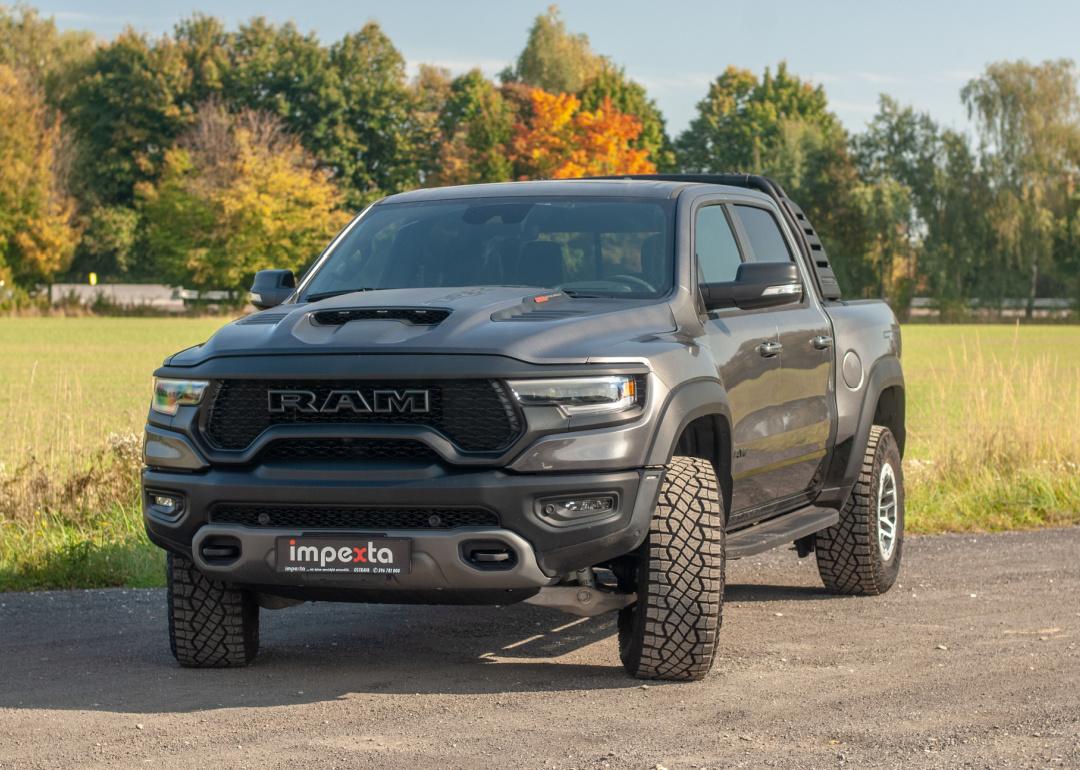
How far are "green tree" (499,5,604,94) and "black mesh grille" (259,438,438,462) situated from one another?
100434mm

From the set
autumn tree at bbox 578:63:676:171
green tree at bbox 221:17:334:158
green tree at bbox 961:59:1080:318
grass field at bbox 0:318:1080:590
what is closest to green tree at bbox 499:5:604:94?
autumn tree at bbox 578:63:676:171

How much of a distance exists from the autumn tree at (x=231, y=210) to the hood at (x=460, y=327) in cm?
7520

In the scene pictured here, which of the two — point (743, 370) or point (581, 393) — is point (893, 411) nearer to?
point (743, 370)

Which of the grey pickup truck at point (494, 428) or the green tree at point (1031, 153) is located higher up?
the green tree at point (1031, 153)

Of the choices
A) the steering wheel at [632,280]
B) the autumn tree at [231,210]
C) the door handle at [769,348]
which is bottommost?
the door handle at [769,348]

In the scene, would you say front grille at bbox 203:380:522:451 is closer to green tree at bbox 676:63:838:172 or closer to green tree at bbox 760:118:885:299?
green tree at bbox 760:118:885:299

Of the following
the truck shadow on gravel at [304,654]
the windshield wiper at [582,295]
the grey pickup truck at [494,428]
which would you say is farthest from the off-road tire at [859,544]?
the windshield wiper at [582,295]

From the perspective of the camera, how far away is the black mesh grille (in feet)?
19.0

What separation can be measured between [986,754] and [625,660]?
1.62 metres

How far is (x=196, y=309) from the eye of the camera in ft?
276

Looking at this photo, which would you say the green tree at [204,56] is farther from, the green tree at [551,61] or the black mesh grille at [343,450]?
the black mesh grille at [343,450]

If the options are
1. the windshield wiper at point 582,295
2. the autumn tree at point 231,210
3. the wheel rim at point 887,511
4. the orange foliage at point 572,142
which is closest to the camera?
the windshield wiper at point 582,295

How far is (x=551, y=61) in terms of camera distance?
10750 centimetres

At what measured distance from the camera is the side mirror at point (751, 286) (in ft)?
22.5
